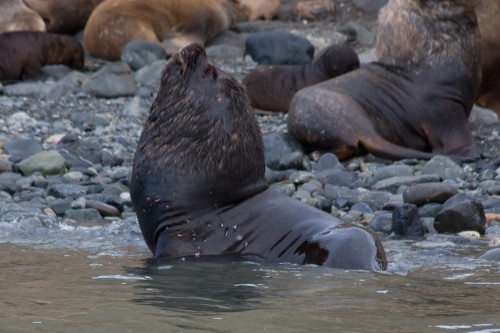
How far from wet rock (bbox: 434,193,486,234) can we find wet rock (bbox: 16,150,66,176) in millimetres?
3402

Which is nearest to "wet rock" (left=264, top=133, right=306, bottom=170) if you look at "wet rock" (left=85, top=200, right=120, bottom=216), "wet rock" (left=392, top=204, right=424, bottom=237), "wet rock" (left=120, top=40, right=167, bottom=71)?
"wet rock" (left=85, top=200, right=120, bottom=216)

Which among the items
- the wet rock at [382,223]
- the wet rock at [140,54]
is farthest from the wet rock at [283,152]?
the wet rock at [140,54]

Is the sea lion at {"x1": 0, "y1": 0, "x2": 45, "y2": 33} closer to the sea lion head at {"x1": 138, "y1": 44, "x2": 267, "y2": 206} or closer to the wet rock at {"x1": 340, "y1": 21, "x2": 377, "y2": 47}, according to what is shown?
the wet rock at {"x1": 340, "y1": 21, "x2": 377, "y2": 47}

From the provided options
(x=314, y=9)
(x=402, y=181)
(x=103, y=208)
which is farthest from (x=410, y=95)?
(x=314, y=9)

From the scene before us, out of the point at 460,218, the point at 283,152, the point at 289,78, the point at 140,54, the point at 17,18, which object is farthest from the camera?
the point at 17,18

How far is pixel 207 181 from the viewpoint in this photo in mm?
5773

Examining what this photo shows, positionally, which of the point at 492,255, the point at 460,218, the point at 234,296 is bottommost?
the point at 460,218

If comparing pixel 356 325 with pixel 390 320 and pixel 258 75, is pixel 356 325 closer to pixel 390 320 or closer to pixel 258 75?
pixel 390 320

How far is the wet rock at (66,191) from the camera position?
8344 mm

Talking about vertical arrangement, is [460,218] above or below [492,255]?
below

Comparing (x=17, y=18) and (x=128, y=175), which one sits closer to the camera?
(x=128, y=175)

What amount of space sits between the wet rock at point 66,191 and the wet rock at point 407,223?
247cm

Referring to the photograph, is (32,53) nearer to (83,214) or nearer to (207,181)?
(83,214)

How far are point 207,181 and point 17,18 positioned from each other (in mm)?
11236
